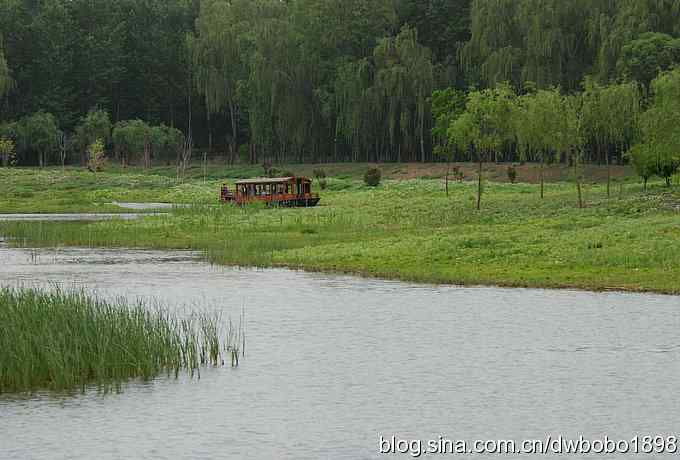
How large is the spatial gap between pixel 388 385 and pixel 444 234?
26257 mm

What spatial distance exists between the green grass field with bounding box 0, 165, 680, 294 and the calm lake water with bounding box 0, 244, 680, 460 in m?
3.83

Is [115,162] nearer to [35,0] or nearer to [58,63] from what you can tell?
[58,63]

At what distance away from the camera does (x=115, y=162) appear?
459 feet

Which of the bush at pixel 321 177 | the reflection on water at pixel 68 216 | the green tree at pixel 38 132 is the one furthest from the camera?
the green tree at pixel 38 132

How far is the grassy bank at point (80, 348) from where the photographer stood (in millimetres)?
19984

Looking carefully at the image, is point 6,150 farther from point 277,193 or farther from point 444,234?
point 444,234

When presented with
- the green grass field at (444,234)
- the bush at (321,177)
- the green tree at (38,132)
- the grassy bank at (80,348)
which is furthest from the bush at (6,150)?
the grassy bank at (80,348)

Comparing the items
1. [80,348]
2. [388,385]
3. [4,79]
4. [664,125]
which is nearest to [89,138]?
[4,79]

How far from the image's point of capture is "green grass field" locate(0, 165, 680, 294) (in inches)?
1401

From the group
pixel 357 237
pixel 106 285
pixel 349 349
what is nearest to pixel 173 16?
pixel 357 237

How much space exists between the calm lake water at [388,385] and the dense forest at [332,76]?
106 feet

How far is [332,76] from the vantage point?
11581 centimetres

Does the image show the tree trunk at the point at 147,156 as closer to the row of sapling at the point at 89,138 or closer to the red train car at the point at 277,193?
the row of sapling at the point at 89,138

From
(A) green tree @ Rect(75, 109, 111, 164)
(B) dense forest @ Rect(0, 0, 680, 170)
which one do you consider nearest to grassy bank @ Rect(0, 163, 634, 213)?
(B) dense forest @ Rect(0, 0, 680, 170)
